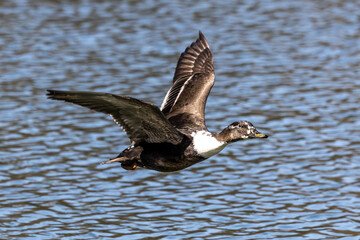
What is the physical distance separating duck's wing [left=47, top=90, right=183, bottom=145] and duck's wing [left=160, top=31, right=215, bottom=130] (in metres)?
0.82

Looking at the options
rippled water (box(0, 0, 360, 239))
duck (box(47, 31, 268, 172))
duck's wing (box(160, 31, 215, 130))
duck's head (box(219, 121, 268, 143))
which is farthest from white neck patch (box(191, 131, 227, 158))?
rippled water (box(0, 0, 360, 239))

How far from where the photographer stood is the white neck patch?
30.0ft

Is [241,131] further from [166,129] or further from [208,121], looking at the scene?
[208,121]

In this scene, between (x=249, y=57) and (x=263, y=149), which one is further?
(x=249, y=57)

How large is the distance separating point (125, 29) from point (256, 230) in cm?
1339

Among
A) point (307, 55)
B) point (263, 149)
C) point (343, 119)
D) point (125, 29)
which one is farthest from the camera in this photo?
point (125, 29)

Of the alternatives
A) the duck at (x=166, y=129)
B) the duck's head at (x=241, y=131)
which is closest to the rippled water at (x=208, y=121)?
the duck at (x=166, y=129)

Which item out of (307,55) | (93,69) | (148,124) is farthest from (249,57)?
(148,124)

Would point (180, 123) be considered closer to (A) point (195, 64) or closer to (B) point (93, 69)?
(A) point (195, 64)

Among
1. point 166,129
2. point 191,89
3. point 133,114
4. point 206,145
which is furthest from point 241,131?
point 191,89

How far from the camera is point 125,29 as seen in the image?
2247cm

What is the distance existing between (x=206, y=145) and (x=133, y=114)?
1068 millimetres

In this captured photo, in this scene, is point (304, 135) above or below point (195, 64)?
below

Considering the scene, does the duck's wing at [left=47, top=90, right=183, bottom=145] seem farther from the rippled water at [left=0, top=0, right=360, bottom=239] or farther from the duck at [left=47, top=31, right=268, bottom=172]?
the rippled water at [left=0, top=0, right=360, bottom=239]
